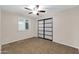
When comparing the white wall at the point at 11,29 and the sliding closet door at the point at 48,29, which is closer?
the white wall at the point at 11,29

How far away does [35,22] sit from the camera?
1.74 m

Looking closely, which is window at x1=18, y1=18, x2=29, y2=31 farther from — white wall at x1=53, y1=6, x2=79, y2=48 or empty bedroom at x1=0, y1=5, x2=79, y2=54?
white wall at x1=53, y1=6, x2=79, y2=48

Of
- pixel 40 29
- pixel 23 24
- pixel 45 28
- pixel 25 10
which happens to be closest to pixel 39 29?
pixel 40 29

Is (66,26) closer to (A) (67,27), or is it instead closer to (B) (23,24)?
(A) (67,27)

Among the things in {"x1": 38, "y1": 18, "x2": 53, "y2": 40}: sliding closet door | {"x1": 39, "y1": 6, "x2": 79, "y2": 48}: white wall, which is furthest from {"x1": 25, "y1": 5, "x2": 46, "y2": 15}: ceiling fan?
{"x1": 38, "y1": 18, "x2": 53, "y2": 40}: sliding closet door

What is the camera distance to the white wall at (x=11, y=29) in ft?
5.15

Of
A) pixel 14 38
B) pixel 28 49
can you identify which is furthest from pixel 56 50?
pixel 14 38

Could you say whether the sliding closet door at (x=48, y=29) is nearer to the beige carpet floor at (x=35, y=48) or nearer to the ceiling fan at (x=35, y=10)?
the beige carpet floor at (x=35, y=48)

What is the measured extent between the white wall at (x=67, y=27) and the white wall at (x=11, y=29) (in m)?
0.49

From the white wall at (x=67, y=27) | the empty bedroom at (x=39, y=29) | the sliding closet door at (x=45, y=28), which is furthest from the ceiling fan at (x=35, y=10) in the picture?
the white wall at (x=67, y=27)

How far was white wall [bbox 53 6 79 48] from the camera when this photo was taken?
162 centimetres
